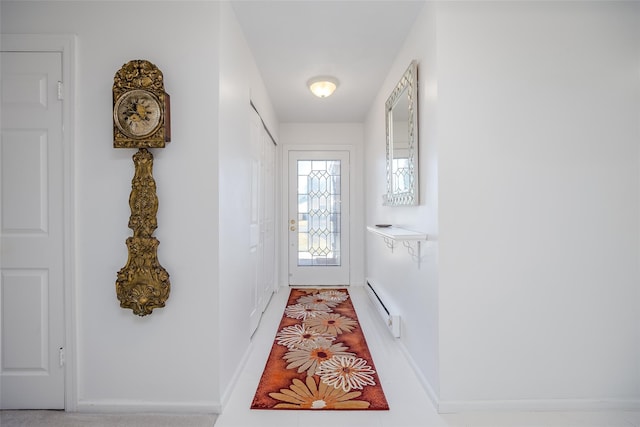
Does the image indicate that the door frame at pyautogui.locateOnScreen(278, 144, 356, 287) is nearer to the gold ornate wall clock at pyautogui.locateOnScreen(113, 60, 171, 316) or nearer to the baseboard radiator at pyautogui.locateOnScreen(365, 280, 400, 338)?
the baseboard radiator at pyautogui.locateOnScreen(365, 280, 400, 338)

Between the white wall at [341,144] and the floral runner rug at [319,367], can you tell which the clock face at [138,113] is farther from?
the white wall at [341,144]

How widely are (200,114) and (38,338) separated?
1544mm

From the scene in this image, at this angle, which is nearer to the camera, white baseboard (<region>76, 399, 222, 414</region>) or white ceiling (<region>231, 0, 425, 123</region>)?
white baseboard (<region>76, 399, 222, 414</region>)

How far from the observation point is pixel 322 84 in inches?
125

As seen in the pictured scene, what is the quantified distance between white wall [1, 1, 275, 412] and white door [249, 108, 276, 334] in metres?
0.96

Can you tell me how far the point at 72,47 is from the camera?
1.79 meters

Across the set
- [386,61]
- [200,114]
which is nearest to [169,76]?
[200,114]

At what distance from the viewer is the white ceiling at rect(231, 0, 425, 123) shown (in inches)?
82.7

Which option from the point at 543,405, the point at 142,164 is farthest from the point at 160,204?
the point at 543,405

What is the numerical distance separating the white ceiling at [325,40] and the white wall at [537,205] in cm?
50

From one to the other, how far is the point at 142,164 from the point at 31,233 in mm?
764

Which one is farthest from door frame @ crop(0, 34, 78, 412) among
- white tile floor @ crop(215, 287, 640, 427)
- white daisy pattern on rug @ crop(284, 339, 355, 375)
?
white daisy pattern on rug @ crop(284, 339, 355, 375)

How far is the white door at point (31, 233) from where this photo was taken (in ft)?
5.92

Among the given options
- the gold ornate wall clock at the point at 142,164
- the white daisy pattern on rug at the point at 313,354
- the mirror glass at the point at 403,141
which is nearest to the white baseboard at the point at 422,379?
the white daisy pattern on rug at the point at 313,354
